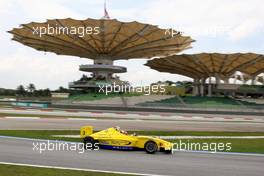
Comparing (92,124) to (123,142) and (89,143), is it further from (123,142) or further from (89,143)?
(123,142)

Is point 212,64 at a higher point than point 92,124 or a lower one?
higher

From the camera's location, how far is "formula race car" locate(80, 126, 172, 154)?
51.4 feet

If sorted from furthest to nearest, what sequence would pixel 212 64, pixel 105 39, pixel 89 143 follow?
pixel 212 64 < pixel 105 39 < pixel 89 143

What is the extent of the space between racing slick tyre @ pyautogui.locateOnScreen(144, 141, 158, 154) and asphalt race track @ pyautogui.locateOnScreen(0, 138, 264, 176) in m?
0.25

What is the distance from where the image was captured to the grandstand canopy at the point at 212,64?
75.4 metres

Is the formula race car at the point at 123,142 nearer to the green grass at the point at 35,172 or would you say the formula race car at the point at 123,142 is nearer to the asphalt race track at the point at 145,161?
the asphalt race track at the point at 145,161

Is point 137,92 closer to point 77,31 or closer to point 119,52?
point 119,52

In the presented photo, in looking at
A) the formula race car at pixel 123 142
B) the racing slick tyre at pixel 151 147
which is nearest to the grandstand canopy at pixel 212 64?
the formula race car at pixel 123 142

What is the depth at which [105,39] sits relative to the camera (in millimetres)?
75875

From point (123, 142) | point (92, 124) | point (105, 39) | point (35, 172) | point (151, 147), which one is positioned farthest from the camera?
point (105, 39)

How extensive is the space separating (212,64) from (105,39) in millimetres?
22589

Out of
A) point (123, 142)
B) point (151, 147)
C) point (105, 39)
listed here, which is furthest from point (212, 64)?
point (151, 147)

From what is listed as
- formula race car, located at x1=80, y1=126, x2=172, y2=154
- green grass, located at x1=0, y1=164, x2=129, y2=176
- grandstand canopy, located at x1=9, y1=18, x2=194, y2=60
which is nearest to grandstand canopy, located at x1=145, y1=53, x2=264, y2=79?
grandstand canopy, located at x1=9, y1=18, x2=194, y2=60

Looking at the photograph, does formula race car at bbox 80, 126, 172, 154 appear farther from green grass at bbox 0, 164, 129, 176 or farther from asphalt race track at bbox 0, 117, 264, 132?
asphalt race track at bbox 0, 117, 264, 132
